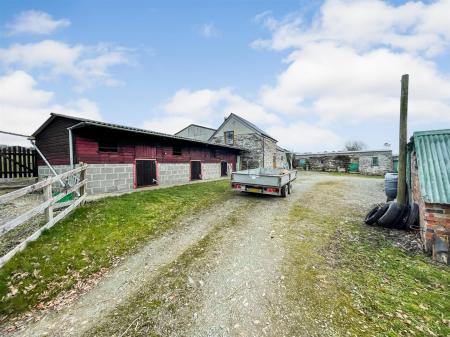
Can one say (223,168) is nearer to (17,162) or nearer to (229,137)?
(229,137)

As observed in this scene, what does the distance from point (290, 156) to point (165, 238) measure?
36.4 meters

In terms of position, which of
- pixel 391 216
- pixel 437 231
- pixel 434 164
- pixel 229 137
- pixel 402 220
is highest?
pixel 229 137

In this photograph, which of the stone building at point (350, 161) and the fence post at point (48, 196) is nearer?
the fence post at point (48, 196)

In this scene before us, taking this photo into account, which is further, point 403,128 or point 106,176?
point 106,176

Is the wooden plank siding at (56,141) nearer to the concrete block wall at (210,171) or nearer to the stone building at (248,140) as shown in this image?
the concrete block wall at (210,171)

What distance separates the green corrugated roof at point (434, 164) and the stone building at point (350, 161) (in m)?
28.7

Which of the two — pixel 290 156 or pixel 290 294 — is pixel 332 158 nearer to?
pixel 290 156

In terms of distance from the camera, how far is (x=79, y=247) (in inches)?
205

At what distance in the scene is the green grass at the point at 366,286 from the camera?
9.87 feet

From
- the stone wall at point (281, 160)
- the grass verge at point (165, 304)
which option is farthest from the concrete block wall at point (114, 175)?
the stone wall at point (281, 160)

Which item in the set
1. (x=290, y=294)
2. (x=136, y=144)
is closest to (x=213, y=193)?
(x=136, y=144)

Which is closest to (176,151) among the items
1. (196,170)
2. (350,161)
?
(196,170)

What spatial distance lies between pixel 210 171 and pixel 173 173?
542 cm

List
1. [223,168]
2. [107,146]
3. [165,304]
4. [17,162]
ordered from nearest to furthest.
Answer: [165,304], [107,146], [17,162], [223,168]
